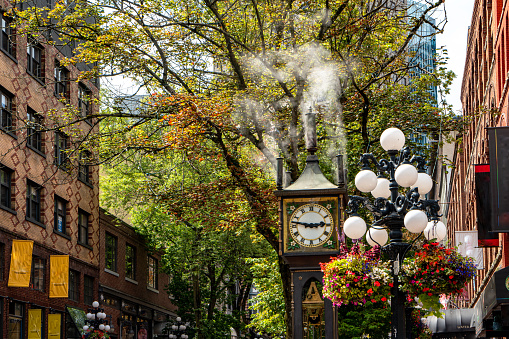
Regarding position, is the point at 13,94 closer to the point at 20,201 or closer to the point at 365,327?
the point at 20,201

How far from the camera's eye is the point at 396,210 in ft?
35.7

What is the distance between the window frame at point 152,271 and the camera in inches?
1815

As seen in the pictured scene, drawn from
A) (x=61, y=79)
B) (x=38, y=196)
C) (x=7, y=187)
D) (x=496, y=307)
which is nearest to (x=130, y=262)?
(x=38, y=196)

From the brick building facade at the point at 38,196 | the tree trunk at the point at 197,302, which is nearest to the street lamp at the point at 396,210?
the brick building facade at the point at 38,196

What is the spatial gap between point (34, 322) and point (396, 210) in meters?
21.5

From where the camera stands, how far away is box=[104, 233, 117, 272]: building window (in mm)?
39725

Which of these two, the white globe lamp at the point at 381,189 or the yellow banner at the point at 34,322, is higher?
the white globe lamp at the point at 381,189

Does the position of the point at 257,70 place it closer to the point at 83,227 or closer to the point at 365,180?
the point at 365,180

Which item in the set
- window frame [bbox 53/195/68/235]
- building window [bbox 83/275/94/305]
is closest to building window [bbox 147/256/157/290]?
building window [bbox 83/275/94/305]

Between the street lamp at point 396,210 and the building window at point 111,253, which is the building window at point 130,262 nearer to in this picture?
the building window at point 111,253

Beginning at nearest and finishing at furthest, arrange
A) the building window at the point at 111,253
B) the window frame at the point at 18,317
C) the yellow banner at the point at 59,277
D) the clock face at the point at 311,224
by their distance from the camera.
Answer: the clock face at the point at 311,224 → the window frame at the point at 18,317 → the yellow banner at the point at 59,277 → the building window at the point at 111,253

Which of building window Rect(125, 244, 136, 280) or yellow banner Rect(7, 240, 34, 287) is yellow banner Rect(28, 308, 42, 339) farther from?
building window Rect(125, 244, 136, 280)

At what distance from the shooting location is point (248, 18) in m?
23.4

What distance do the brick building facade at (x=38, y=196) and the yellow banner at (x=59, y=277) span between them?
0.33 m
